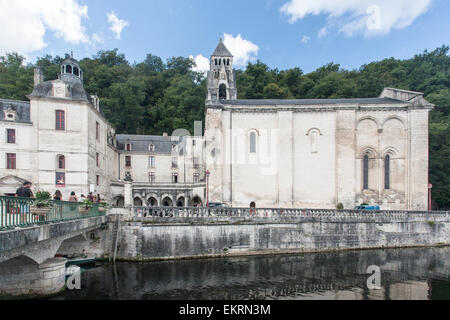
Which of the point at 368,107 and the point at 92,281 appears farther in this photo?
the point at 368,107

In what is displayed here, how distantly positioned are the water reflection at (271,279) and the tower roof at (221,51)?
30915mm

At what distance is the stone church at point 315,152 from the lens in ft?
88.8

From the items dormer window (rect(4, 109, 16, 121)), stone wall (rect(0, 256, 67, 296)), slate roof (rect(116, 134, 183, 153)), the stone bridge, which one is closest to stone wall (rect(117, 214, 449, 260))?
the stone bridge

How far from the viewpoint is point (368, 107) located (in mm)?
27859

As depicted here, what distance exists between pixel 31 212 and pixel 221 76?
107 ft

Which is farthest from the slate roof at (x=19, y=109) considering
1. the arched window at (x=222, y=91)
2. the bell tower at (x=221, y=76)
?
the arched window at (x=222, y=91)

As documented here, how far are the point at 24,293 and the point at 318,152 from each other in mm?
25905

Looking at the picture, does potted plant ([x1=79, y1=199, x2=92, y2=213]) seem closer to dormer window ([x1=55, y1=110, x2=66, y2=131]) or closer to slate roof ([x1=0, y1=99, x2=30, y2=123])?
dormer window ([x1=55, y1=110, x2=66, y2=131])

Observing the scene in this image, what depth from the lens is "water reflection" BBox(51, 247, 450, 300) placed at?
38.7 feet

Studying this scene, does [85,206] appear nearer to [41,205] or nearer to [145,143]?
[41,205]

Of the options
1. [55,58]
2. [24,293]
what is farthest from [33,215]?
[55,58]

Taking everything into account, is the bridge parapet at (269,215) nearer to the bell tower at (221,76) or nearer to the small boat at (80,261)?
the small boat at (80,261)
